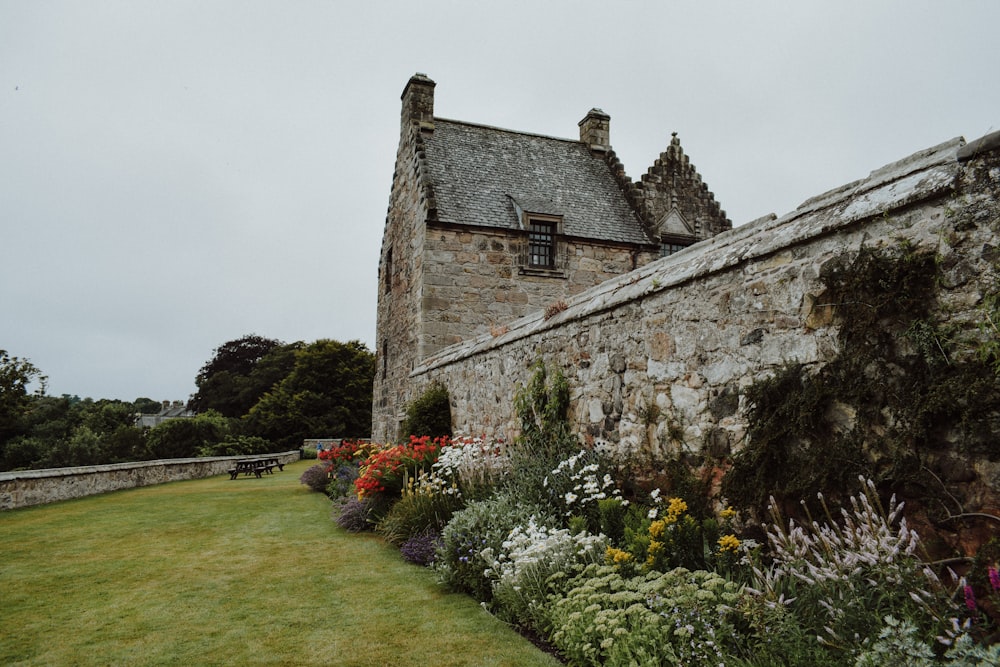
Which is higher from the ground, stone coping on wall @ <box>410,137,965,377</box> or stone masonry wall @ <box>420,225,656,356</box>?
stone masonry wall @ <box>420,225,656,356</box>

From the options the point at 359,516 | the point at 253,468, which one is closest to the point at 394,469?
the point at 359,516

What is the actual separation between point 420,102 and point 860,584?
1818cm

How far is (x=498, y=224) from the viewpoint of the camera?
16.4 metres

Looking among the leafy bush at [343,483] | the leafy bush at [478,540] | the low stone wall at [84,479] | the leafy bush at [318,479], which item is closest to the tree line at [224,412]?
the low stone wall at [84,479]

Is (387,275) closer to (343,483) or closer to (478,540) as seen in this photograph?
(343,483)

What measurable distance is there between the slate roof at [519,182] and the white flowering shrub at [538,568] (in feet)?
40.1

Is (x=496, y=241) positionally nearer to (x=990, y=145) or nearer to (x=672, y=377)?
(x=672, y=377)

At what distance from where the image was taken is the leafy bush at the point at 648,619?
306 cm

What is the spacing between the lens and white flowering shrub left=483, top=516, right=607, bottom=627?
439 centimetres

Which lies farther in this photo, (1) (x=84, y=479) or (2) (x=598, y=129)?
(2) (x=598, y=129)

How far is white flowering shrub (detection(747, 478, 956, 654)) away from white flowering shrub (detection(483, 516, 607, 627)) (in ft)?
4.87

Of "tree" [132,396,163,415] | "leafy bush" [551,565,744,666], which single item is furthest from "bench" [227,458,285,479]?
"tree" [132,396,163,415]

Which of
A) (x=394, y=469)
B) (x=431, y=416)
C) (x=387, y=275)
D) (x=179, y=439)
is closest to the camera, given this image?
(x=394, y=469)

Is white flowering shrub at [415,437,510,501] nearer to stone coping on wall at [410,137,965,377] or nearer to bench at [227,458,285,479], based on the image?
stone coping on wall at [410,137,965,377]
